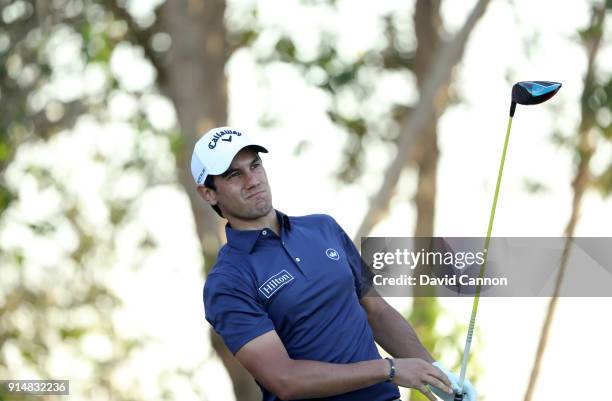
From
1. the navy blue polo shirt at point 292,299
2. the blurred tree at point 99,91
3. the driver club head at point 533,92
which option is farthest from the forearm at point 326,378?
the blurred tree at point 99,91

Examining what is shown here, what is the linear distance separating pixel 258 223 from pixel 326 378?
0.59 m

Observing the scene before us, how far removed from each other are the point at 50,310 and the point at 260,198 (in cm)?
791

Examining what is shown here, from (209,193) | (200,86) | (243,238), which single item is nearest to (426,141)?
(200,86)

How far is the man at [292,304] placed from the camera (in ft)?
11.1

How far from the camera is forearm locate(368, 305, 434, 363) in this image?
384cm

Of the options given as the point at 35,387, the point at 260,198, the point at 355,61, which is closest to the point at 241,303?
the point at 260,198

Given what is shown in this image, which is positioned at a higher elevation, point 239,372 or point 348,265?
point 348,265

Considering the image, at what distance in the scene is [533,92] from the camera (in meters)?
3.79

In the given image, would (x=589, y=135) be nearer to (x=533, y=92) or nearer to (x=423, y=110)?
(x=423, y=110)

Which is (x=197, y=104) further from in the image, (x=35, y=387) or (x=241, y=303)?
(x=241, y=303)

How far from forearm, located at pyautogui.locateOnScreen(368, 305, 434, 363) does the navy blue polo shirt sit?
192 mm

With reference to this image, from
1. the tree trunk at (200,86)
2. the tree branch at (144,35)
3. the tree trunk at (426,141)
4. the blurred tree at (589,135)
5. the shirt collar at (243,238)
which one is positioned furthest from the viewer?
the tree trunk at (426,141)

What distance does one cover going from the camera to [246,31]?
37.8ft

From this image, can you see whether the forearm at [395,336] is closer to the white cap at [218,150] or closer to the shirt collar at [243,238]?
the shirt collar at [243,238]
